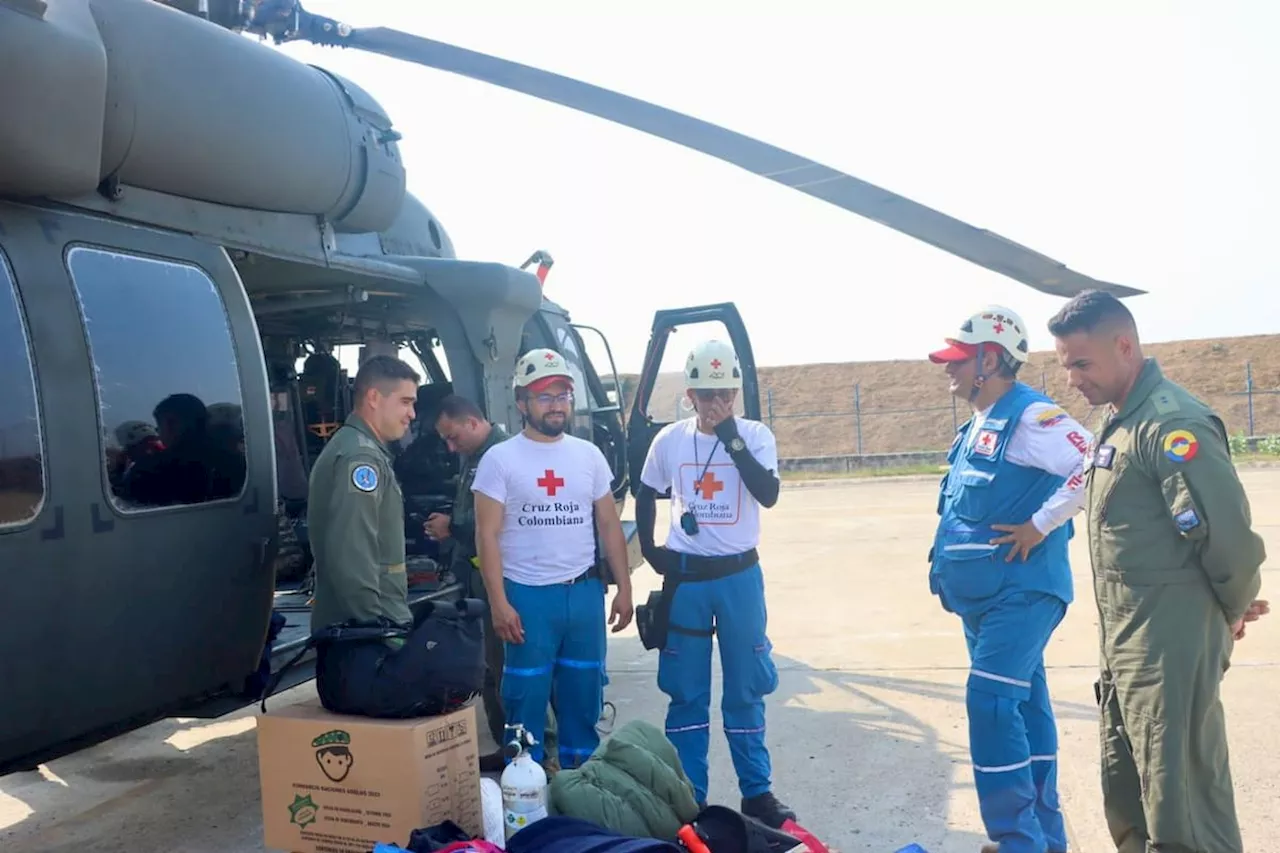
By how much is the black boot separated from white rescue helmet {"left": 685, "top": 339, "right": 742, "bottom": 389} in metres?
1.62

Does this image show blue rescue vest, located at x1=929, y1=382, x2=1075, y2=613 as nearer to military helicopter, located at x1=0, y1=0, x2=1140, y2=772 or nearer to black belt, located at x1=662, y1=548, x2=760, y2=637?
military helicopter, located at x1=0, y1=0, x2=1140, y2=772

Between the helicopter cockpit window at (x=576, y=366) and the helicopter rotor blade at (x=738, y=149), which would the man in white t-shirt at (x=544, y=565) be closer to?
the helicopter rotor blade at (x=738, y=149)

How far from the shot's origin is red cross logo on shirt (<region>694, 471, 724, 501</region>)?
4.27m

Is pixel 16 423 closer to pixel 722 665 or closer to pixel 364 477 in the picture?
pixel 364 477

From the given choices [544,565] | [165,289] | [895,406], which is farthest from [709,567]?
[895,406]

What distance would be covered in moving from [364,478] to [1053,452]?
2317mm

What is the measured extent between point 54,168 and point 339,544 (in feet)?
4.54

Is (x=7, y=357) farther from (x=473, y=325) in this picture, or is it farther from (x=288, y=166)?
(x=473, y=325)

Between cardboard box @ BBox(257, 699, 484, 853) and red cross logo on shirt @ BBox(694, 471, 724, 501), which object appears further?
red cross logo on shirt @ BBox(694, 471, 724, 501)

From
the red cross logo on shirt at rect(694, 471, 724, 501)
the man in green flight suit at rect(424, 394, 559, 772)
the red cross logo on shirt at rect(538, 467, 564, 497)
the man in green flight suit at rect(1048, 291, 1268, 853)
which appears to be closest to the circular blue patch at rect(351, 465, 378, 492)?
the red cross logo on shirt at rect(538, 467, 564, 497)

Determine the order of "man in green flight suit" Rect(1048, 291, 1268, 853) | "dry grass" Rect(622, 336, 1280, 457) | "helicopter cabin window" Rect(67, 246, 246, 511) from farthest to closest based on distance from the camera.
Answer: "dry grass" Rect(622, 336, 1280, 457), "helicopter cabin window" Rect(67, 246, 246, 511), "man in green flight suit" Rect(1048, 291, 1268, 853)

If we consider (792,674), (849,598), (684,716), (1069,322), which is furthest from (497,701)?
(849,598)

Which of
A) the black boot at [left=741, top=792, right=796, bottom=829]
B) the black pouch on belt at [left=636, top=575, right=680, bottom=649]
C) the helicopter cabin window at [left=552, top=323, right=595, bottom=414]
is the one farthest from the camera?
the helicopter cabin window at [left=552, top=323, right=595, bottom=414]

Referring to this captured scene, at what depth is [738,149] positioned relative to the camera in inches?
172
